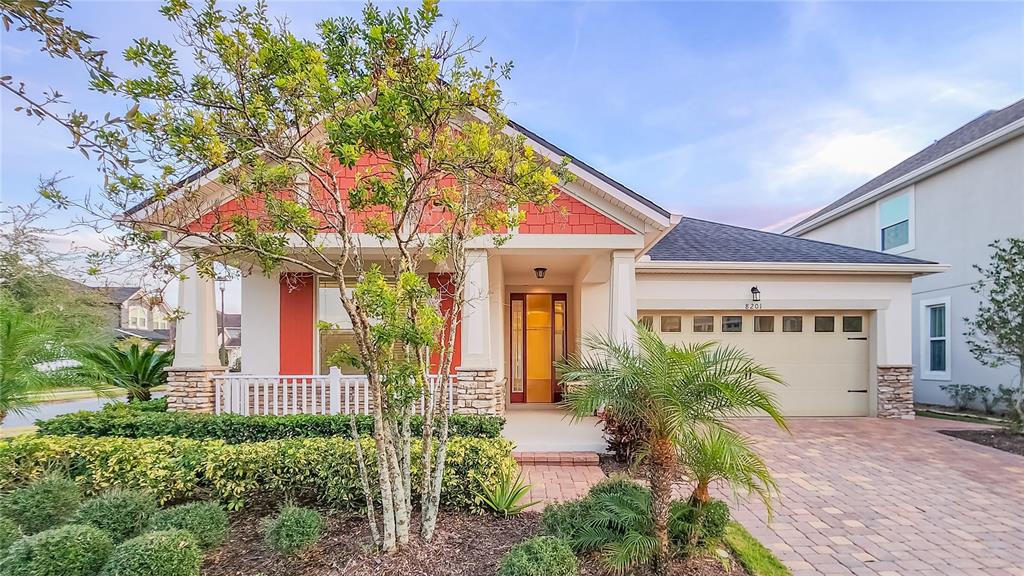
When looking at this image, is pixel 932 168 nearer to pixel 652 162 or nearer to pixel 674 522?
pixel 652 162

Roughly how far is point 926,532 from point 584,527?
3.54 m

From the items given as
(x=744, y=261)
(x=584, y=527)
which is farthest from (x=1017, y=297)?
(x=584, y=527)

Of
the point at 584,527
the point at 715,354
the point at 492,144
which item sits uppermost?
the point at 492,144

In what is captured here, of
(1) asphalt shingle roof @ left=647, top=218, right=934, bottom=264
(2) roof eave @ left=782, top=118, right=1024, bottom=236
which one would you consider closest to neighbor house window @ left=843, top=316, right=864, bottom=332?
(1) asphalt shingle roof @ left=647, top=218, right=934, bottom=264

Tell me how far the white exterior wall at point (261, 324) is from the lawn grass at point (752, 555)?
8.34 metres

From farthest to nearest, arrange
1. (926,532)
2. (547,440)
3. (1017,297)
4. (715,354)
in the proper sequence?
(1017,297) < (547,440) < (926,532) < (715,354)

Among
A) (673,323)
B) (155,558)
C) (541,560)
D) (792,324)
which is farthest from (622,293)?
(155,558)

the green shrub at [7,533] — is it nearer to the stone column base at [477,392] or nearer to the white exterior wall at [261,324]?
the stone column base at [477,392]

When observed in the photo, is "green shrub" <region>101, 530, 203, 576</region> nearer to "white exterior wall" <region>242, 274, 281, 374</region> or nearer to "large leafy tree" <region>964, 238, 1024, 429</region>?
"white exterior wall" <region>242, 274, 281, 374</region>

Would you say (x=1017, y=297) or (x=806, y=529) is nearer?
(x=806, y=529)

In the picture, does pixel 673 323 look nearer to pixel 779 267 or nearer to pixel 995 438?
pixel 779 267

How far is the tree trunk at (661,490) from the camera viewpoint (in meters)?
3.35

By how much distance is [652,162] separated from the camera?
15.6m

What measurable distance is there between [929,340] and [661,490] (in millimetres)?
13345
